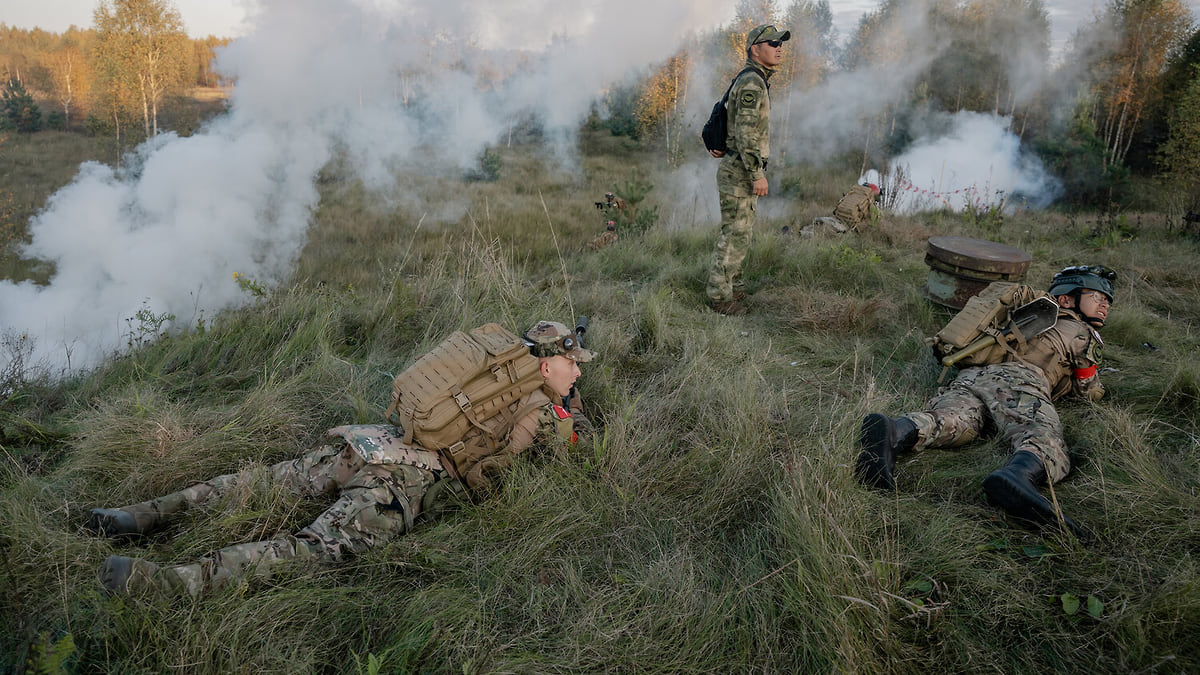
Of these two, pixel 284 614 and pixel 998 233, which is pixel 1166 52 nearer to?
pixel 998 233

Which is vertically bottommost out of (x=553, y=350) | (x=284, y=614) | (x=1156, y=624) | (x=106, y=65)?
(x=284, y=614)

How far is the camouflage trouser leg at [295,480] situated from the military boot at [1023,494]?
2.59m

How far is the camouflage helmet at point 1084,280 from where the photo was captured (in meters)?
3.77

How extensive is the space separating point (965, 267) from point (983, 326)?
165 cm

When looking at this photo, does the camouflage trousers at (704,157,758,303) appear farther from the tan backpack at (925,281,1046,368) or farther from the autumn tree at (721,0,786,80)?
the autumn tree at (721,0,786,80)

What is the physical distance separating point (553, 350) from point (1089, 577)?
222 cm

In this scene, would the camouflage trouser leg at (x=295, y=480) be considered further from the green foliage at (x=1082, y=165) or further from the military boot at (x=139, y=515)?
the green foliage at (x=1082, y=165)

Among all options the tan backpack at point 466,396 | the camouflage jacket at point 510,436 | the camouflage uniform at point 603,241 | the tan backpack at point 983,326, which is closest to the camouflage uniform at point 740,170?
the tan backpack at point 983,326

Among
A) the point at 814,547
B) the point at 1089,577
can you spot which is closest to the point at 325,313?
the point at 814,547

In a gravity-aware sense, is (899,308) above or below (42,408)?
above

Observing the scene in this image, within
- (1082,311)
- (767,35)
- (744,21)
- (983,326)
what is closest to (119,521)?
(983,326)

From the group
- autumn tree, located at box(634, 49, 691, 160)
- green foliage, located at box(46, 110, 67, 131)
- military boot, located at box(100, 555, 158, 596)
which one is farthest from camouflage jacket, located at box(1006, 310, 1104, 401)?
green foliage, located at box(46, 110, 67, 131)

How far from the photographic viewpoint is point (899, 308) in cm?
534

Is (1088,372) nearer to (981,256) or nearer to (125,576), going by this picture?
(981,256)
